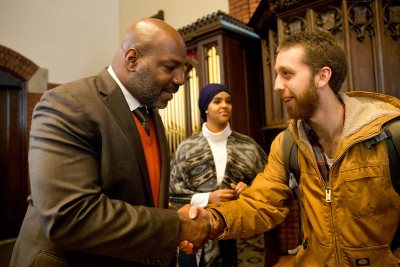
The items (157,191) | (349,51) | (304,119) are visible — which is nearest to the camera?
(157,191)

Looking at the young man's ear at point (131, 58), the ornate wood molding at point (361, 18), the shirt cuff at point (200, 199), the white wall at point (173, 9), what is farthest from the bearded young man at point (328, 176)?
the white wall at point (173, 9)

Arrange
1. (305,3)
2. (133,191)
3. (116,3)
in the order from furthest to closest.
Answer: (116,3), (305,3), (133,191)

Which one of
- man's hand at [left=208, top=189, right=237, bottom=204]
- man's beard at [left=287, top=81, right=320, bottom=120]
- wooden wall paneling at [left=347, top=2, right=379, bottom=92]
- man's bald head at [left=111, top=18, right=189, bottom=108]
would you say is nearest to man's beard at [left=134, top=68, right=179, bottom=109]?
man's bald head at [left=111, top=18, right=189, bottom=108]

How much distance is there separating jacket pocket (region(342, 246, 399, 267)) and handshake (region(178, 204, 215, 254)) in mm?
632

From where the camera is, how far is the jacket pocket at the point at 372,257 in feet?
4.53

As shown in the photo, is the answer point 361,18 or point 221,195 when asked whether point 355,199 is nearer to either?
point 221,195

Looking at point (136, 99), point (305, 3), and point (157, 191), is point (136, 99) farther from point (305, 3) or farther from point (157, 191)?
point (305, 3)

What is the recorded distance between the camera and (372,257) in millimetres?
1396

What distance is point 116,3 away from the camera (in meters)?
7.65

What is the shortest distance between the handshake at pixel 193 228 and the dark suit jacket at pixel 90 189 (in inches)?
4.2

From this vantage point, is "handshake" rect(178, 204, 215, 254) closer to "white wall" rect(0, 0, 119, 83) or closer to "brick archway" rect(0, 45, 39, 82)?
"brick archway" rect(0, 45, 39, 82)

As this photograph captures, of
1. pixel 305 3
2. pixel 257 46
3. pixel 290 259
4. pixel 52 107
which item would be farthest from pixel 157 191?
pixel 257 46

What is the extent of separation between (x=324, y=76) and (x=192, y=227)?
981 mm

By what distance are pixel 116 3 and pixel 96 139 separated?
291 inches
